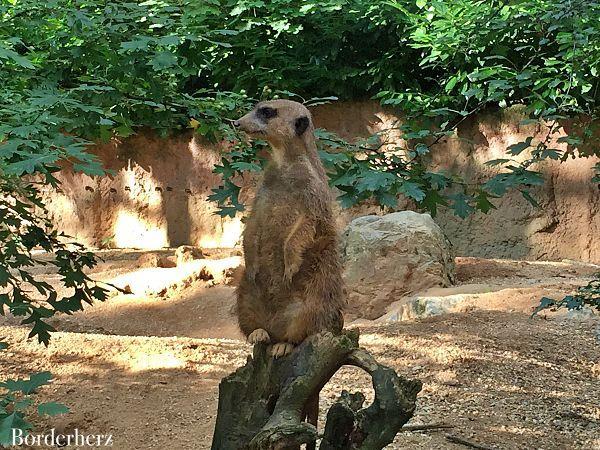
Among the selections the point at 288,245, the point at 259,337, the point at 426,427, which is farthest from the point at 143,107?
the point at 426,427

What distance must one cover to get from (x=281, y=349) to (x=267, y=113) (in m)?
0.96

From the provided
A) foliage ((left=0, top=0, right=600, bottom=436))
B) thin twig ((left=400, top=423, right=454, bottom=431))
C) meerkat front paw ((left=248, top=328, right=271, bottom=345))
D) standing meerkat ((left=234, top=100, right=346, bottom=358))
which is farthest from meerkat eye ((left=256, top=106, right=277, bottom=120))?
thin twig ((left=400, top=423, right=454, bottom=431))

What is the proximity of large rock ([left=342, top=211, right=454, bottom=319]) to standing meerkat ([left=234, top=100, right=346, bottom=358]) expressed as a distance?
196 inches

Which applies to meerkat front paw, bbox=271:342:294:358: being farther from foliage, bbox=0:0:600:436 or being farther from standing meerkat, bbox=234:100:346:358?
foliage, bbox=0:0:600:436

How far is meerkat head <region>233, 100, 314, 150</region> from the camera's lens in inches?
121

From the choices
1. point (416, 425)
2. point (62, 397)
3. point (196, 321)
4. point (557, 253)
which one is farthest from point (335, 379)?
point (557, 253)

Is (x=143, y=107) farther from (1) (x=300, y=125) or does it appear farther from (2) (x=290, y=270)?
(2) (x=290, y=270)

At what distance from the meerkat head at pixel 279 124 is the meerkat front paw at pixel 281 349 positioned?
2.63 feet

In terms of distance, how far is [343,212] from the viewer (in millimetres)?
11172

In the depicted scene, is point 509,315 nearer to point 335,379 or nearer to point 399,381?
point 335,379

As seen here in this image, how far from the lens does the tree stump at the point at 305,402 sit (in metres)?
2.49

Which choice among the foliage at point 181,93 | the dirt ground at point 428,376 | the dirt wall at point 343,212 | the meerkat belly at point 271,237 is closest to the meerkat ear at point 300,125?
the meerkat belly at point 271,237

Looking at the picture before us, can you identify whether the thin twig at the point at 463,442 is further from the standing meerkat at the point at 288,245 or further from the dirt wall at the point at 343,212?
the dirt wall at the point at 343,212

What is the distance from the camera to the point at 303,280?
2.94 meters
